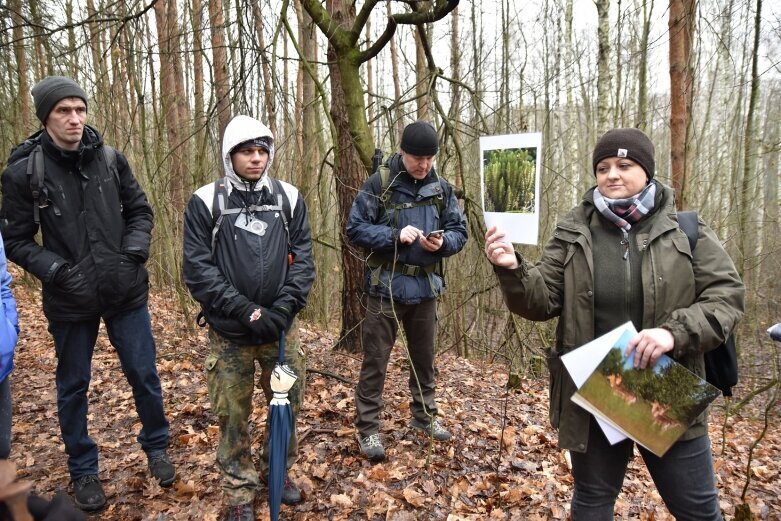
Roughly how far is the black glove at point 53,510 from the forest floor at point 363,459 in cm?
168

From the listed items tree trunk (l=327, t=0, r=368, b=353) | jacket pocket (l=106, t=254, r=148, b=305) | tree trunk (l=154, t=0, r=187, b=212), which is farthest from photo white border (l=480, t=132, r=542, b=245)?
tree trunk (l=154, t=0, r=187, b=212)

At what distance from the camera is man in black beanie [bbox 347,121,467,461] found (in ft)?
10.6

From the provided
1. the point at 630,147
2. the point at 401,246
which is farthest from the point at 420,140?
the point at 630,147

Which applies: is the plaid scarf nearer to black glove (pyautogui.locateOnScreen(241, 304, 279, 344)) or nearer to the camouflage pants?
black glove (pyautogui.locateOnScreen(241, 304, 279, 344))

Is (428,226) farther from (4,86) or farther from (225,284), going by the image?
(4,86)

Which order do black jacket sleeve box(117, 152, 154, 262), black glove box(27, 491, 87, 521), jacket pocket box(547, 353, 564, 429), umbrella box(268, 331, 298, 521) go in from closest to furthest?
black glove box(27, 491, 87, 521), jacket pocket box(547, 353, 564, 429), umbrella box(268, 331, 298, 521), black jacket sleeve box(117, 152, 154, 262)

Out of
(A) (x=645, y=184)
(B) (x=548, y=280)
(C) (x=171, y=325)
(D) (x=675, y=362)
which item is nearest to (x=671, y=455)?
(D) (x=675, y=362)

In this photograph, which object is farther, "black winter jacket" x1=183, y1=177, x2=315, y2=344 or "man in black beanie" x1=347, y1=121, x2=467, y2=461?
"man in black beanie" x1=347, y1=121, x2=467, y2=461

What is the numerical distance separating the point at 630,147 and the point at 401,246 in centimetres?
165

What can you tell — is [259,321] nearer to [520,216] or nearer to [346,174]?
[520,216]

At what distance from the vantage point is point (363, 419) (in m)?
3.44

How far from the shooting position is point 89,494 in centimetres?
291

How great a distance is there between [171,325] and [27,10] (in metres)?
4.15

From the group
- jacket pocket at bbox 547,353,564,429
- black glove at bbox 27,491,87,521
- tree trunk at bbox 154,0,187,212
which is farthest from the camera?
tree trunk at bbox 154,0,187,212
